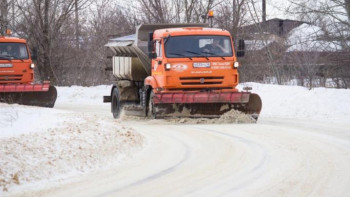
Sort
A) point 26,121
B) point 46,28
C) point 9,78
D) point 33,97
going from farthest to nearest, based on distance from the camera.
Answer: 1. point 46,28
2. point 9,78
3. point 33,97
4. point 26,121

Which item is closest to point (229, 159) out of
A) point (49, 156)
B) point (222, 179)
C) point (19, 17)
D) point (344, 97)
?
point (222, 179)

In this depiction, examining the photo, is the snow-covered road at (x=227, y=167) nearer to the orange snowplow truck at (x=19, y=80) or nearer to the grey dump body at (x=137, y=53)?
the grey dump body at (x=137, y=53)

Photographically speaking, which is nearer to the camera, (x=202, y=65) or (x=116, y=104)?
(x=202, y=65)

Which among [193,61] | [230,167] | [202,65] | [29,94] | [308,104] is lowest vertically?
[230,167]

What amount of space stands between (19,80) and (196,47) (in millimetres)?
8367

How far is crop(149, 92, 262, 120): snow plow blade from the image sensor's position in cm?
1559

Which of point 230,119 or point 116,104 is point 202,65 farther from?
point 116,104

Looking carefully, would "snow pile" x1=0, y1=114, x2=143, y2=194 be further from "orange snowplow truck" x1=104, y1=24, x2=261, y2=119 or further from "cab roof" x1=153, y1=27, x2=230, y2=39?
"cab roof" x1=153, y1=27, x2=230, y2=39

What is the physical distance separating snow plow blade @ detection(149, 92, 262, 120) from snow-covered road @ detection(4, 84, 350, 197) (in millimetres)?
1531

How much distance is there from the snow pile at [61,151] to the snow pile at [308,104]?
738cm

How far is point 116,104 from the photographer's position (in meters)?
19.4

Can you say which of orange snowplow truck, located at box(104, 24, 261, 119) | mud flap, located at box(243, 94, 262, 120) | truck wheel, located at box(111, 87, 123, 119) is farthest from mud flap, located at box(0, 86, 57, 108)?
mud flap, located at box(243, 94, 262, 120)

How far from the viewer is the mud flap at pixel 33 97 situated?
69.5ft

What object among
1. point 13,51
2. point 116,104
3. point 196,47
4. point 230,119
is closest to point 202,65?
point 196,47
